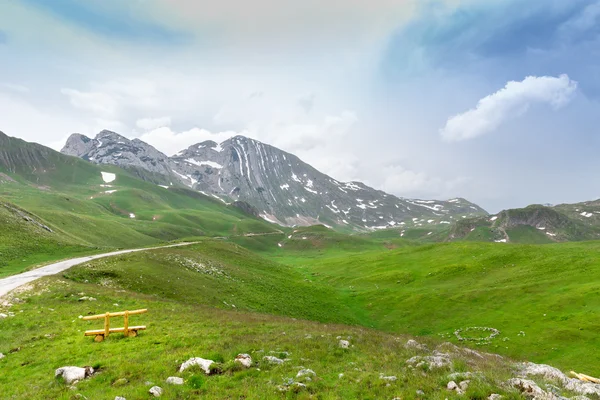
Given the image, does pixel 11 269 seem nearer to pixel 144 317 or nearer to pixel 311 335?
pixel 144 317

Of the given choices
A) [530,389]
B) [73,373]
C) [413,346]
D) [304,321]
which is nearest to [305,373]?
[530,389]

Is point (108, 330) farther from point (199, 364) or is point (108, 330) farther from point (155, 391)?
point (155, 391)

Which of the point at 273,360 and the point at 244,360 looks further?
the point at 273,360

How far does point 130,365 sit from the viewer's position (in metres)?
17.0

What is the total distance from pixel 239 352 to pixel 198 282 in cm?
3423

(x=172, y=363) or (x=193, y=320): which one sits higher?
(x=172, y=363)

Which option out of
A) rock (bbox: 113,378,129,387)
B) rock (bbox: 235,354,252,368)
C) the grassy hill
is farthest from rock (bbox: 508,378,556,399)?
the grassy hill

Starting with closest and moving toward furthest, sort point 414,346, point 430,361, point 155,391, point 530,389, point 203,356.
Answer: point 530,389, point 155,391, point 430,361, point 203,356, point 414,346

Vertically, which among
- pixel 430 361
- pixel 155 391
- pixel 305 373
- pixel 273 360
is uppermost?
pixel 430 361

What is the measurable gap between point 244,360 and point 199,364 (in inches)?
92.4

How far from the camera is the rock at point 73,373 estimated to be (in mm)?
15664

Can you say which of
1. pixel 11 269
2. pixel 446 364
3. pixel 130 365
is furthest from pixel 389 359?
pixel 11 269

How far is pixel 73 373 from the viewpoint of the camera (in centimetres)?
1595

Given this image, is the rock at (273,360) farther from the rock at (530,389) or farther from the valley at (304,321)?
the rock at (530,389)
